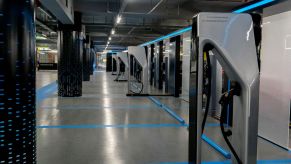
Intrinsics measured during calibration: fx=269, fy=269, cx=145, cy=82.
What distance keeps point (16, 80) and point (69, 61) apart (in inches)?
302

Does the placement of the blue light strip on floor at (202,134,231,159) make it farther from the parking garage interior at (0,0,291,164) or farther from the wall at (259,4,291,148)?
the wall at (259,4,291,148)

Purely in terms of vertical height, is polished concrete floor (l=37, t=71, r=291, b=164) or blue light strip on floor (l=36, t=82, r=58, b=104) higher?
blue light strip on floor (l=36, t=82, r=58, b=104)

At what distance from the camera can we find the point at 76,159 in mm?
3629

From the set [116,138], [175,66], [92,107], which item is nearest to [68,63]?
[92,107]

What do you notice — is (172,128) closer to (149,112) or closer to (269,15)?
(149,112)

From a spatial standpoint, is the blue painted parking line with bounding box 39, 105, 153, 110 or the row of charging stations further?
the blue painted parking line with bounding box 39, 105, 153, 110

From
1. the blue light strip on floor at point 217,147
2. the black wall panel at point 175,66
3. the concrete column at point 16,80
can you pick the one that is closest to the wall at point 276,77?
the blue light strip on floor at point 217,147

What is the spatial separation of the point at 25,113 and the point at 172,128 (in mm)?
3540

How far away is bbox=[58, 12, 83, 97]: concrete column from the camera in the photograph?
964cm

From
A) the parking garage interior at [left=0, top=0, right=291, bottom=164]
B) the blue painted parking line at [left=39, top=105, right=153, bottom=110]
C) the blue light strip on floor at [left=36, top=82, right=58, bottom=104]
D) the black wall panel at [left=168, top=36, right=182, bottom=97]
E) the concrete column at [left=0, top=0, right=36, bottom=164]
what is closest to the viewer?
the concrete column at [left=0, top=0, right=36, bottom=164]

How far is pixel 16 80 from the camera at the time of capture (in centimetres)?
231

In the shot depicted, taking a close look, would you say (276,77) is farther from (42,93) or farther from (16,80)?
(42,93)

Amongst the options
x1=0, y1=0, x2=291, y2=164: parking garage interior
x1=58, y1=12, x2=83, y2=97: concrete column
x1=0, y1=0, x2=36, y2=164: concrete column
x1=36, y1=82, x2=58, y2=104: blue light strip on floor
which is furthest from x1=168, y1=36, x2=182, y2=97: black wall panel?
x1=0, y1=0, x2=36, y2=164: concrete column

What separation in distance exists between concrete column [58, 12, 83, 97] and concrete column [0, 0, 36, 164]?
291 inches
